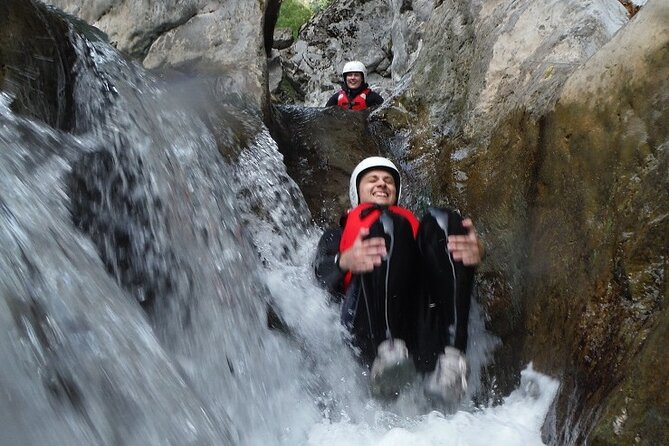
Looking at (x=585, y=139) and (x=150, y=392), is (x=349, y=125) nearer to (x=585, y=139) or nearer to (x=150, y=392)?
(x=585, y=139)

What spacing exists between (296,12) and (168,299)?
18.3 metres

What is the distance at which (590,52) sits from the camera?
14.1ft

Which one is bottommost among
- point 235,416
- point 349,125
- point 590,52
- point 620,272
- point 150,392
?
point 235,416

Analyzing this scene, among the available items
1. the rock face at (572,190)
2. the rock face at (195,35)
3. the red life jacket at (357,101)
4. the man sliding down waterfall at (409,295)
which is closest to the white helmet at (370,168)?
the rock face at (572,190)

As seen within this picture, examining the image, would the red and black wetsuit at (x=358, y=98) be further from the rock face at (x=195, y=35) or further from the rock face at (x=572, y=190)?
the rock face at (x=572, y=190)

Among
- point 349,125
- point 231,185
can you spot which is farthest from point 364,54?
point 231,185

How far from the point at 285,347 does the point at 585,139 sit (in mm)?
1920

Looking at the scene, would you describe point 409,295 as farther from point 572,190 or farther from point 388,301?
point 572,190

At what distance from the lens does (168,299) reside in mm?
3484

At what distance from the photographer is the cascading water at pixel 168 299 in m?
1.83

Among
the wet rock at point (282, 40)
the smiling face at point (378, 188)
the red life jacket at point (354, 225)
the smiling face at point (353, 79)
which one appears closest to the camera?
the red life jacket at point (354, 225)

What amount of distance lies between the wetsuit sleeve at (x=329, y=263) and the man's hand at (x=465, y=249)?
730 mm

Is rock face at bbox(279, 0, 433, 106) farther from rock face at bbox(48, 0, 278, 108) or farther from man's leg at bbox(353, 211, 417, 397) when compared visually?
man's leg at bbox(353, 211, 417, 397)

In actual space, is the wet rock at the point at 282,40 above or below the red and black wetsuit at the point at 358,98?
above
